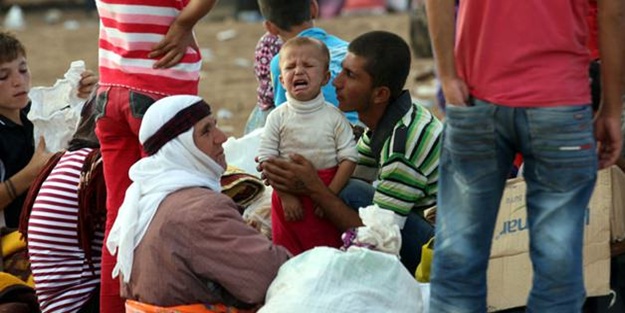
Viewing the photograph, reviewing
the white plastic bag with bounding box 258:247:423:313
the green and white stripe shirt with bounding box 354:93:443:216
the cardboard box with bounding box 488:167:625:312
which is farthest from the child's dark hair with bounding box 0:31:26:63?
the cardboard box with bounding box 488:167:625:312

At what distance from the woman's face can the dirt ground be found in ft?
17.2

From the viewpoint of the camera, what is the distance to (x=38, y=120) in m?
5.80

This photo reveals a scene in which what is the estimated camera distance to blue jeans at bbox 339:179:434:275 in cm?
494

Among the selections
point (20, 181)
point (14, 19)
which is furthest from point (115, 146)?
point (14, 19)

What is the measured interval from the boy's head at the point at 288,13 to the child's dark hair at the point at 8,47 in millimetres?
1208

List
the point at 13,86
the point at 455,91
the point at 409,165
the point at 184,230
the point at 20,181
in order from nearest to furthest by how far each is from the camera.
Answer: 1. the point at 455,91
2. the point at 184,230
3. the point at 409,165
4. the point at 20,181
5. the point at 13,86

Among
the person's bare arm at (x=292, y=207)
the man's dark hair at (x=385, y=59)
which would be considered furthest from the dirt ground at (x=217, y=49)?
the person's bare arm at (x=292, y=207)

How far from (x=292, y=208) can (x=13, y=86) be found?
1.43 meters

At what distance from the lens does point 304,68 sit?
493 centimetres

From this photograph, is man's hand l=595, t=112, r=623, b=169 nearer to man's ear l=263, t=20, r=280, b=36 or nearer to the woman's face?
the woman's face

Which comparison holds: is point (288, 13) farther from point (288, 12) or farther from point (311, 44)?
point (311, 44)

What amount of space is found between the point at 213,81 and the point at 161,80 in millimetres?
8579

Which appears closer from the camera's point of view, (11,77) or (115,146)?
(115,146)

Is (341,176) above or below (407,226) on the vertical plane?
above
